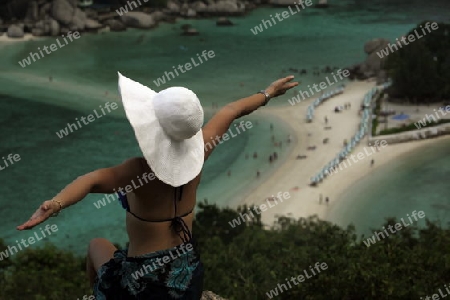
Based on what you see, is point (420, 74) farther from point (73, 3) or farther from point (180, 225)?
point (180, 225)

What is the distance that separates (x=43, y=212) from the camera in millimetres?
5402

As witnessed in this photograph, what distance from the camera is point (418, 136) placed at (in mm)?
47844

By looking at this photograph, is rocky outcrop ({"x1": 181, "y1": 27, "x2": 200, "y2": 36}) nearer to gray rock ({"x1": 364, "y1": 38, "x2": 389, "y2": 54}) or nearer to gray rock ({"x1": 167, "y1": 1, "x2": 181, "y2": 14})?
gray rock ({"x1": 167, "y1": 1, "x2": 181, "y2": 14})

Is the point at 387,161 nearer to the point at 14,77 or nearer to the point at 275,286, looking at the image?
the point at 275,286

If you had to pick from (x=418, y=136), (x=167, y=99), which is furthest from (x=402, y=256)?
(x=418, y=136)

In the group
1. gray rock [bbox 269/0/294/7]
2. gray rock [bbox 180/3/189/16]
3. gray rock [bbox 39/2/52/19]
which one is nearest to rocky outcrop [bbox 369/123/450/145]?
gray rock [bbox 180/3/189/16]

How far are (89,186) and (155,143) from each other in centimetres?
68

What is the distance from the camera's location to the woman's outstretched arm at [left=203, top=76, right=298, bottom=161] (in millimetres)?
6875

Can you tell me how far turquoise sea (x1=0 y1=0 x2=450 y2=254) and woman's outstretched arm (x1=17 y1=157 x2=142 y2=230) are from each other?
97.8ft

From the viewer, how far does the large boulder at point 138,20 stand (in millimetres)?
85125

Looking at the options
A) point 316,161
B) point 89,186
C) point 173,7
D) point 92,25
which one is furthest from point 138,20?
point 89,186

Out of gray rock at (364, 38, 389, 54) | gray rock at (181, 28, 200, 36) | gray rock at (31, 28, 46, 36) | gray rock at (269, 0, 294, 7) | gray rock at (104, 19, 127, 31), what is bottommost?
gray rock at (364, 38, 389, 54)

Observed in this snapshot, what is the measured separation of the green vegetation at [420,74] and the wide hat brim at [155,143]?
162ft

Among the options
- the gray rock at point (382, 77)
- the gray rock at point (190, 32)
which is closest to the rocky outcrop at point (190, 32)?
the gray rock at point (190, 32)
